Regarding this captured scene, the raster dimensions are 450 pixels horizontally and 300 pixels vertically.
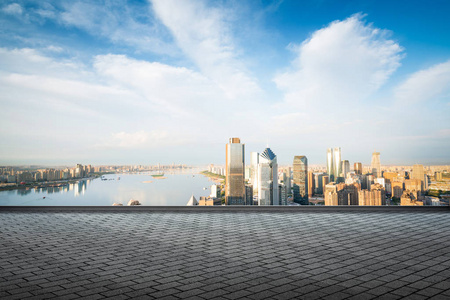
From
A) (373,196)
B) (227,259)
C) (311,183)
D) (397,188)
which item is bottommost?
(227,259)

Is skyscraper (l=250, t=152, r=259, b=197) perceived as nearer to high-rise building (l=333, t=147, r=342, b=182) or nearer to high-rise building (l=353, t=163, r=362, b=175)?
high-rise building (l=333, t=147, r=342, b=182)

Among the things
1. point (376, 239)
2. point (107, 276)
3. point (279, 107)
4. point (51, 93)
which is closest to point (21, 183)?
point (51, 93)

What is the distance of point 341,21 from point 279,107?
2871 mm

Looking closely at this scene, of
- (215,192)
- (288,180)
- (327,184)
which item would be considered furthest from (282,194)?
(215,192)

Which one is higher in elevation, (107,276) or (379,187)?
(379,187)

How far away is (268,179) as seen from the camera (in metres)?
7.45

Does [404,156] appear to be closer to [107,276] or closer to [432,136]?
[432,136]

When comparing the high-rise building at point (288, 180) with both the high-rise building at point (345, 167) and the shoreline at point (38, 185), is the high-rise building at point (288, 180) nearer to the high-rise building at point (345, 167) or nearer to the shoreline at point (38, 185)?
the high-rise building at point (345, 167)

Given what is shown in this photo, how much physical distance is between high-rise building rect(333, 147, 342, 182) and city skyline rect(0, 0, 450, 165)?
0.79 ft

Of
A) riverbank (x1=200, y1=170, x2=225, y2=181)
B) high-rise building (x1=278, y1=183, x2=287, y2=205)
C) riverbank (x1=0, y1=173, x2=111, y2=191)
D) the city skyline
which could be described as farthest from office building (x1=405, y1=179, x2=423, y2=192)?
riverbank (x1=0, y1=173, x2=111, y2=191)

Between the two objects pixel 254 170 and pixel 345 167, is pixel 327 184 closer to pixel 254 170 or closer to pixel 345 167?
pixel 345 167

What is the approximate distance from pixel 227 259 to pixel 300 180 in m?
4.41

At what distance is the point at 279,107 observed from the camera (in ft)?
30.9

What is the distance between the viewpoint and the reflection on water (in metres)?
7.39
